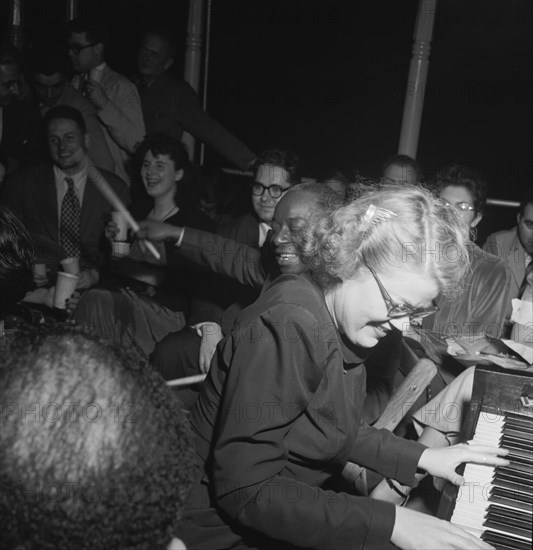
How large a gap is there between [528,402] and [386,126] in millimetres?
5791

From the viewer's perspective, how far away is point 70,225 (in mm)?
4008

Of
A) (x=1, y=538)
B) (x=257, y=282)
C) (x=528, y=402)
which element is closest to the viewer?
(x=1, y=538)

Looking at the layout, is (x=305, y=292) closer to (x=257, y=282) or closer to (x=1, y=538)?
(x=1, y=538)

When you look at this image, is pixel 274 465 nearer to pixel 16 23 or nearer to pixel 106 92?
pixel 106 92

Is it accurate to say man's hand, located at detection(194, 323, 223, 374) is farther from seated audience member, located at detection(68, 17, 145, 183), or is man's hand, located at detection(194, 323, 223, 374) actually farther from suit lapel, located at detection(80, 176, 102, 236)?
seated audience member, located at detection(68, 17, 145, 183)

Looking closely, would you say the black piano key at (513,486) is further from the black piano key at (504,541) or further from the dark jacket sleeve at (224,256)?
the dark jacket sleeve at (224,256)

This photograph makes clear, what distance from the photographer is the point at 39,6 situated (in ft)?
22.3

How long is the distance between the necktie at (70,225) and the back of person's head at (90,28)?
4.17 ft

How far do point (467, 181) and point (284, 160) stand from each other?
3.60 feet

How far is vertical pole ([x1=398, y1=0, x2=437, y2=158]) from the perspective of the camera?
4.73 metres

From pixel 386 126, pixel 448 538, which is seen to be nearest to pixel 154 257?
pixel 448 538

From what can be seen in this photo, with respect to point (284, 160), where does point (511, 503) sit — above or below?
below

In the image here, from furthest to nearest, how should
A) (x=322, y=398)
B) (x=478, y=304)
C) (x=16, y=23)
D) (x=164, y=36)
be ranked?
(x=16, y=23) → (x=164, y=36) → (x=478, y=304) → (x=322, y=398)

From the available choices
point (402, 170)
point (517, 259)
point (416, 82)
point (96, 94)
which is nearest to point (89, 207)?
point (96, 94)
